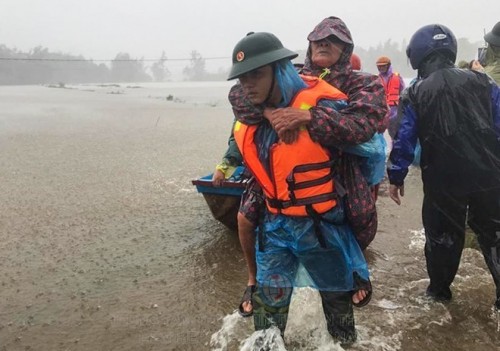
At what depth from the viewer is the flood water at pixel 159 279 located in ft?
11.0

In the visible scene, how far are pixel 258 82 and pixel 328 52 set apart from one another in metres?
0.71

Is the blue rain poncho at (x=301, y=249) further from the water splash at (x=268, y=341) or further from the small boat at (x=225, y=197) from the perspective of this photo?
the small boat at (x=225, y=197)

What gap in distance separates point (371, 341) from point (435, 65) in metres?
2.03

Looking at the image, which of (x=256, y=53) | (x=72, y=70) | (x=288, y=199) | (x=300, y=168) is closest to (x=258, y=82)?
(x=256, y=53)

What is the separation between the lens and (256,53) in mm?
2346

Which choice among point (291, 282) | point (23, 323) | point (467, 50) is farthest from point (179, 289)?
point (467, 50)

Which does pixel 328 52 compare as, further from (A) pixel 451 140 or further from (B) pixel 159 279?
(B) pixel 159 279

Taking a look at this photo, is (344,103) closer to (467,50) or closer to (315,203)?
(315,203)

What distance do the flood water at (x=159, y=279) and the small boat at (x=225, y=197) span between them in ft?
1.09

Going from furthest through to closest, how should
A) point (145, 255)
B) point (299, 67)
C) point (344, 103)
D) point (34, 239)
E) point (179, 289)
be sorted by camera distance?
1. point (34, 239)
2. point (145, 255)
3. point (179, 289)
4. point (299, 67)
5. point (344, 103)

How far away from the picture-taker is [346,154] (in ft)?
8.57

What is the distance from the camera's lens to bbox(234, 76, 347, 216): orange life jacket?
7.97 ft

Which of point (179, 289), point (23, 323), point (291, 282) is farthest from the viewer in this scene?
point (179, 289)

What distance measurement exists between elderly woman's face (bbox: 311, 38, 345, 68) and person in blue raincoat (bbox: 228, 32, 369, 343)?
1.34 ft
